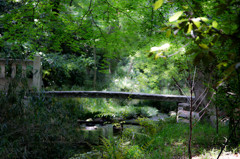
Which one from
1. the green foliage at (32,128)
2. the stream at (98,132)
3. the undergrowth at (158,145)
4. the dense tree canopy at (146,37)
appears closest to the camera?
the dense tree canopy at (146,37)

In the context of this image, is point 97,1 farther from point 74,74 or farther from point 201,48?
point 74,74

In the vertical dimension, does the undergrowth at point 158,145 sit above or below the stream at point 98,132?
above

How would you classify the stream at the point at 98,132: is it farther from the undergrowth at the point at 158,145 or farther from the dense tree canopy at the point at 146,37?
the dense tree canopy at the point at 146,37

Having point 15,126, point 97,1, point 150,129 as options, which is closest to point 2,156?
point 15,126

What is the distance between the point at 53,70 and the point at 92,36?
226 inches

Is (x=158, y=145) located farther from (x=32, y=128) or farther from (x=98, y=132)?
(x=98, y=132)

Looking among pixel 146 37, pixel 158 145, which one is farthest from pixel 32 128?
pixel 146 37

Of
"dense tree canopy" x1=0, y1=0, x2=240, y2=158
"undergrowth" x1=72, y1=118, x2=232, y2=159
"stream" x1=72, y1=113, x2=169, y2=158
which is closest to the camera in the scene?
"dense tree canopy" x1=0, y1=0, x2=240, y2=158

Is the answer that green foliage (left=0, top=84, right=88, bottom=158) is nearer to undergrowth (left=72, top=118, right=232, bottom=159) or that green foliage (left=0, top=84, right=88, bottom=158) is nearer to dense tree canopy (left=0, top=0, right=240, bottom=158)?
undergrowth (left=72, top=118, right=232, bottom=159)

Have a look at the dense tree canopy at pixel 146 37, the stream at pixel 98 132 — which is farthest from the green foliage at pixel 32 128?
the dense tree canopy at pixel 146 37

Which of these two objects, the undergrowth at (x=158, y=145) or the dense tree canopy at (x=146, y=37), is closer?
the dense tree canopy at (x=146, y=37)

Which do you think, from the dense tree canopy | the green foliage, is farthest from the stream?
the dense tree canopy

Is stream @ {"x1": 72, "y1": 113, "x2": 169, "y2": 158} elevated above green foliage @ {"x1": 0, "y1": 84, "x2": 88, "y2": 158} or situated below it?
below

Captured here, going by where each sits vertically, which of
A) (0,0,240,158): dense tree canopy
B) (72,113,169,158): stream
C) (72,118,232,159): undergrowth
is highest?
(0,0,240,158): dense tree canopy
